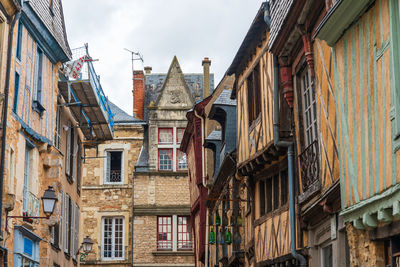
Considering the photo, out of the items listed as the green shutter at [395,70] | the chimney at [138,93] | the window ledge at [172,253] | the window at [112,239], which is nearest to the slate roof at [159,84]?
the chimney at [138,93]

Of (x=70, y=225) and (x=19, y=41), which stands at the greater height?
(x=19, y=41)

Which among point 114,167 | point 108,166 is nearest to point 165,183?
point 114,167

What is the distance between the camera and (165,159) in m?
29.0

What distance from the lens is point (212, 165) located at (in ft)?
72.6

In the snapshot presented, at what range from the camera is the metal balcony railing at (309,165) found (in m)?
9.63

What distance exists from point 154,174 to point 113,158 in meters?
2.16

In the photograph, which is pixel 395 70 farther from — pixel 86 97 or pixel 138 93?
pixel 138 93

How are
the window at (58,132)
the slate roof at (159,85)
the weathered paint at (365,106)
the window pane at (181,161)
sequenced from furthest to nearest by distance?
the slate roof at (159,85)
the window pane at (181,161)
the window at (58,132)
the weathered paint at (365,106)

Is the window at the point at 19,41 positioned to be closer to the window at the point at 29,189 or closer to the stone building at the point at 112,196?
the window at the point at 29,189

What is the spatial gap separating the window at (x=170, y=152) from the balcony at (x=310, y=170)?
731 inches

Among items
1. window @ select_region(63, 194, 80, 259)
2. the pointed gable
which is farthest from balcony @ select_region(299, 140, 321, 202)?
the pointed gable

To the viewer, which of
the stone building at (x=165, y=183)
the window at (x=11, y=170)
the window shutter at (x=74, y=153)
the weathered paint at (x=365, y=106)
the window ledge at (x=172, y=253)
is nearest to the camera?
the weathered paint at (x=365, y=106)

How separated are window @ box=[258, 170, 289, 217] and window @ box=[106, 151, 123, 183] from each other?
16.4m

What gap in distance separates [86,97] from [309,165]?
9.32 m
